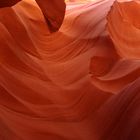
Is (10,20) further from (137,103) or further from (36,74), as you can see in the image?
(137,103)

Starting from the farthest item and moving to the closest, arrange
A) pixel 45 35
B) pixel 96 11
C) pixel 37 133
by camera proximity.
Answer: pixel 96 11, pixel 45 35, pixel 37 133

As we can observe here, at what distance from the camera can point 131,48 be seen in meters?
1.22

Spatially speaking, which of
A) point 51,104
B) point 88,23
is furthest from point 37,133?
point 88,23

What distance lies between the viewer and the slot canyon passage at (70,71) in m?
0.95

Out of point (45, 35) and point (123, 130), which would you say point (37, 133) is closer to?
point (123, 130)

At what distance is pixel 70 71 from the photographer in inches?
44.1

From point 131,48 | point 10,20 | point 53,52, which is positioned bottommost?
point 131,48

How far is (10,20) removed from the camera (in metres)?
1.14

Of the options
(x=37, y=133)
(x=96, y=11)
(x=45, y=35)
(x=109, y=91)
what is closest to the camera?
(x=37, y=133)

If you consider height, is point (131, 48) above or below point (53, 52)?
below

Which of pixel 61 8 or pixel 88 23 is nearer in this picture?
pixel 61 8

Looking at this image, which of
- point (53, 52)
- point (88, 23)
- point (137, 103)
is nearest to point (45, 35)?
point (53, 52)

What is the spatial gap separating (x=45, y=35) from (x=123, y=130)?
1.33 ft

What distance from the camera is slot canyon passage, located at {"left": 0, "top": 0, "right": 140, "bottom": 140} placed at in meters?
0.95
